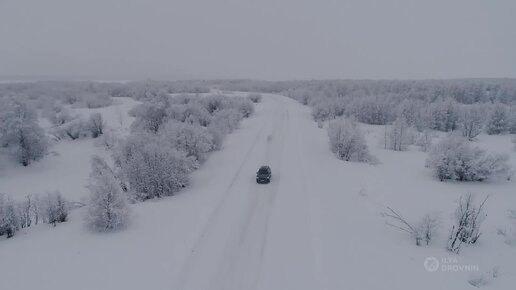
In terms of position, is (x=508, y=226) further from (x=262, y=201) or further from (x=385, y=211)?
(x=262, y=201)

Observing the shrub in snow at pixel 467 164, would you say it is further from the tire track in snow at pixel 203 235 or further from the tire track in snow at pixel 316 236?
the tire track in snow at pixel 203 235

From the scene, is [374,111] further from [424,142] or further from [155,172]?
[155,172]

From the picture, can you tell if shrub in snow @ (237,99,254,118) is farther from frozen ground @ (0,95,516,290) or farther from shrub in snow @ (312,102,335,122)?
frozen ground @ (0,95,516,290)

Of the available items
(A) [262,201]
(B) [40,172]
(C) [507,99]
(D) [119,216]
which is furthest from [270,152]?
(C) [507,99]

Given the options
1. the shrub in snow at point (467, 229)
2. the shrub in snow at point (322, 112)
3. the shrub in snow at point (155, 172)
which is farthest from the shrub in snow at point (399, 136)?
the shrub in snow at point (155, 172)

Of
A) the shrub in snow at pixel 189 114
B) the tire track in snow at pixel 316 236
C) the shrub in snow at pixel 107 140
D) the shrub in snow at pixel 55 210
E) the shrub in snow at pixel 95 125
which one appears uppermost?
the shrub in snow at pixel 189 114

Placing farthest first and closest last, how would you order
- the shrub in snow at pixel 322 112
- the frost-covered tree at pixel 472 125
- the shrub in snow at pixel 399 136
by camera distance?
the shrub in snow at pixel 322 112 < the frost-covered tree at pixel 472 125 < the shrub in snow at pixel 399 136
